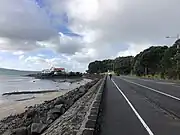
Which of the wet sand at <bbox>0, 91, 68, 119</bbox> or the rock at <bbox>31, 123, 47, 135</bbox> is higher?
the rock at <bbox>31, 123, 47, 135</bbox>

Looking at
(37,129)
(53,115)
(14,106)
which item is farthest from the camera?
(14,106)

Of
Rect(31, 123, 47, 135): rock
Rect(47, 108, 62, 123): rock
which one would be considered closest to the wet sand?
Rect(47, 108, 62, 123): rock

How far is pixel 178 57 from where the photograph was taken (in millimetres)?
58500

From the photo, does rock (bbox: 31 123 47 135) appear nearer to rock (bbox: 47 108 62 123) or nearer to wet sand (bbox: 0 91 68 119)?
rock (bbox: 47 108 62 123)

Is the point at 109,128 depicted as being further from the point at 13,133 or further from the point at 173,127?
the point at 13,133

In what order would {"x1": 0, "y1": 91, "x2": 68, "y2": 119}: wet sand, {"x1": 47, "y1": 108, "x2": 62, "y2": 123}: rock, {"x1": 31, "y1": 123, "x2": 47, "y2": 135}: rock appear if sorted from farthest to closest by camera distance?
{"x1": 0, "y1": 91, "x2": 68, "y2": 119}: wet sand < {"x1": 47, "y1": 108, "x2": 62, "y2": 123}: rock < {"x1": 31, "y1": 123, "x2": 47, "y2": 135}: rock

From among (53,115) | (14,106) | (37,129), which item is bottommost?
(14,106)

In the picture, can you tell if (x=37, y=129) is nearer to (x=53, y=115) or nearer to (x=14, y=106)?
(x=53, y=115)

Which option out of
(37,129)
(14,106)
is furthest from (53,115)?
(14,106)

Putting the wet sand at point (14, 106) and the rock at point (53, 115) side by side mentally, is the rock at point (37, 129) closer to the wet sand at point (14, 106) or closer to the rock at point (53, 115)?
the rock at point (53, 115)

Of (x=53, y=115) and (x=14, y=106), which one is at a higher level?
(x=53, y=115)

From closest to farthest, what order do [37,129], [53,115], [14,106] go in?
[37,129]
[53,115]
[14,106]

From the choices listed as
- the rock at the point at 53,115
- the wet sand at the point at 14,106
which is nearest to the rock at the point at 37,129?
the rock at the point at 53,115

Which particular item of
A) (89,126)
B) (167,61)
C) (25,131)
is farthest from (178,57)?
(89,126)
